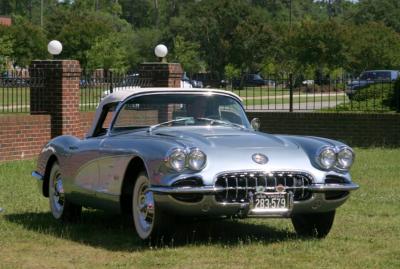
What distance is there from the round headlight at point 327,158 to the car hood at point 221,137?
0.31m

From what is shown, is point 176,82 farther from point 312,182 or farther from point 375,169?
point 312,182

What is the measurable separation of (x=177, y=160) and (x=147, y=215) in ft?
2.13

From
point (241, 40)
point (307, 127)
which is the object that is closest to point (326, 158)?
point (307, 127)

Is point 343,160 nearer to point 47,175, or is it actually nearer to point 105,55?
point 47,175

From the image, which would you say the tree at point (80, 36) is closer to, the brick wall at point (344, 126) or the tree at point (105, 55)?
the tree at point (105, 55)

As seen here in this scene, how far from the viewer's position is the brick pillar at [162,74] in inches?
773

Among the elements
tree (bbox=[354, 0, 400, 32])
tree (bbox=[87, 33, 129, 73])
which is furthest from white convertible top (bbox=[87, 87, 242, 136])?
tree (bbox=[354, 0, 400, 32])

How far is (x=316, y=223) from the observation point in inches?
318

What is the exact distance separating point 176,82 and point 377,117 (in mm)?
4432

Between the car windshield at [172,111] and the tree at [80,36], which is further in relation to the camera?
the tree at [80,36]

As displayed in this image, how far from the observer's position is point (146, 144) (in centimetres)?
765

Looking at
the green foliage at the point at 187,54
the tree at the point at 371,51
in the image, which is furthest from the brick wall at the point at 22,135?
the green foliage at the point at 187,54

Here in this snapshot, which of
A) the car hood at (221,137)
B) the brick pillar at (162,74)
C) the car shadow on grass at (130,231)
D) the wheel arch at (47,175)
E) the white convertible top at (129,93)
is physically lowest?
the car shadow on grass at (130,231)

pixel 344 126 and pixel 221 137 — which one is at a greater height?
pixel 221 137
